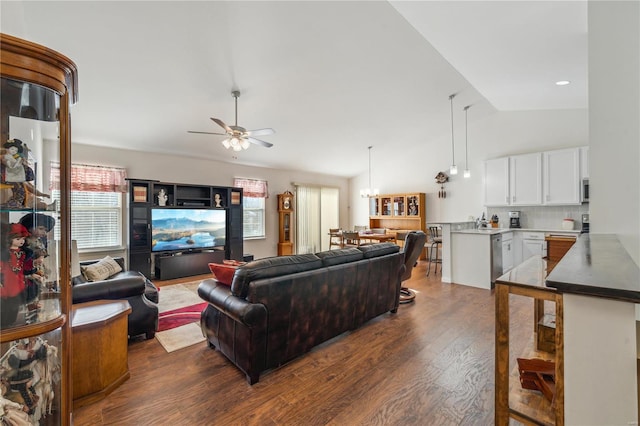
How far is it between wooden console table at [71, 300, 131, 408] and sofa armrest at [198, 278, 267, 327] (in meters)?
0.63

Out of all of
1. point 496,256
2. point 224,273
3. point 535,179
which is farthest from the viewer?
point 535,179

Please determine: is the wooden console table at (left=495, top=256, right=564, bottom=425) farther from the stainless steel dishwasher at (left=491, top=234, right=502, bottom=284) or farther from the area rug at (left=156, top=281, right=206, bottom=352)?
the stainless steel dishwasher at (left=491, top=234, right=502, bottom=284)

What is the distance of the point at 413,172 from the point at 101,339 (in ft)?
23.5

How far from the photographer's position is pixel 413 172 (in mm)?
7516

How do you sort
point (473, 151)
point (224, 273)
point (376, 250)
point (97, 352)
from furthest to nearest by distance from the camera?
point (473, 151) → point (376, 250) → point (224, 273) → point (97, 352)

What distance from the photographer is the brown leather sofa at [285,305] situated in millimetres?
1997

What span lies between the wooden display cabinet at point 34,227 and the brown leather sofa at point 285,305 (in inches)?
38.7

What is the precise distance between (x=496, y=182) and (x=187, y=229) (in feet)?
21.4

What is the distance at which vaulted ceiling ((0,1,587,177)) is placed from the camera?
8.24 feet

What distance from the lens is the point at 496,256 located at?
4664 mm

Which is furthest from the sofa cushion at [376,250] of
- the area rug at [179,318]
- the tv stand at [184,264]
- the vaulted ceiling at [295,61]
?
the tv stand at [184,264]

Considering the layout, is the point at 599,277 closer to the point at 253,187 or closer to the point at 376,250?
the point at 376,250

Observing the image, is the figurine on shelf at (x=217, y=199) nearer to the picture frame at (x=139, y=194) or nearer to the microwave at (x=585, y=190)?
the picture frame at (x=139, y=194)

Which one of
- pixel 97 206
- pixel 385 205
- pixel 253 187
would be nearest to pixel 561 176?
pixel 385 205
